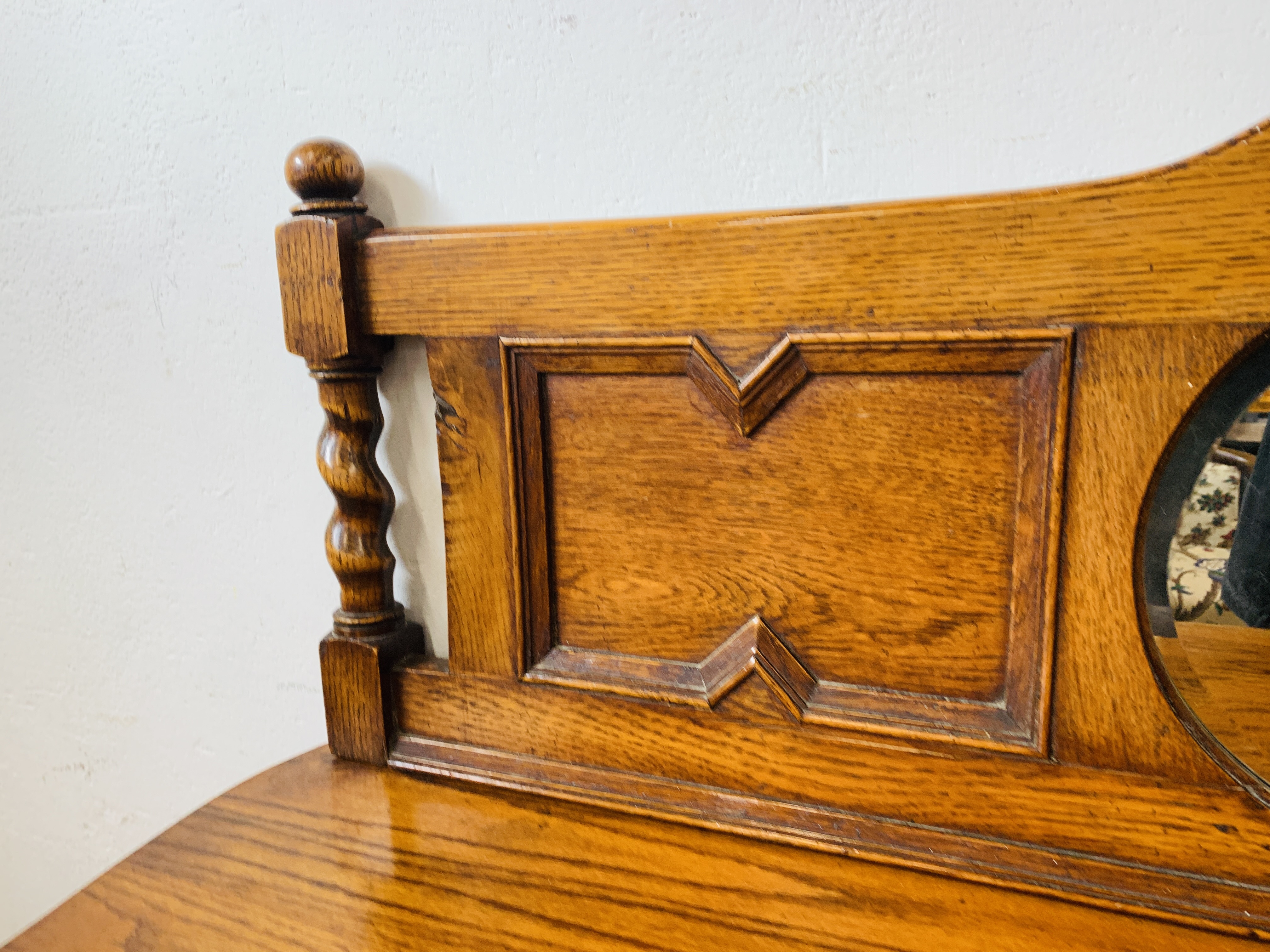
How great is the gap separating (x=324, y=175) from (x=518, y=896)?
547 millimetres

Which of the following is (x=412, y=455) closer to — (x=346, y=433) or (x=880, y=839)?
(x=346, y=433)

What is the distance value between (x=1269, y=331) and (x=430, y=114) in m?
0.60

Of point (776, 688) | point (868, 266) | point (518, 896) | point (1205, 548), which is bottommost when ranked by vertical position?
point (518, 896)

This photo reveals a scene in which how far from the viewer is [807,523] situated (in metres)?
0.59

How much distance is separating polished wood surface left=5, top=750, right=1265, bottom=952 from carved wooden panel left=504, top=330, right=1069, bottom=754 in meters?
0.10

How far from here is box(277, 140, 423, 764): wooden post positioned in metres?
0.65

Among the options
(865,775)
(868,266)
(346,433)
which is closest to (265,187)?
(346,433)

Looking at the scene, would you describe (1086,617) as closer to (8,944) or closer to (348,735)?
(348,735)

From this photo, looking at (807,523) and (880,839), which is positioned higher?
(807,523)

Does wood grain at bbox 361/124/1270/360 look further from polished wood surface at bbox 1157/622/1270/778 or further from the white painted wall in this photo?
polished wood surface at bbox 1157/622/1270/778

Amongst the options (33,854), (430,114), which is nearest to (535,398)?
(430,114)

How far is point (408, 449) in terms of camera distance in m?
0.73

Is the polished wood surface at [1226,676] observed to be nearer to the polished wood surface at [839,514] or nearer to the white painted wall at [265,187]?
the polished wood surface at [839,514]

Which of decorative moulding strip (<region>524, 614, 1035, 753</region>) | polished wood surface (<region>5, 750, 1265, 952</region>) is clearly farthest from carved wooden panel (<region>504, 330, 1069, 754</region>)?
polished wood surface (<region>5, 750, 1265, 952</region>)
